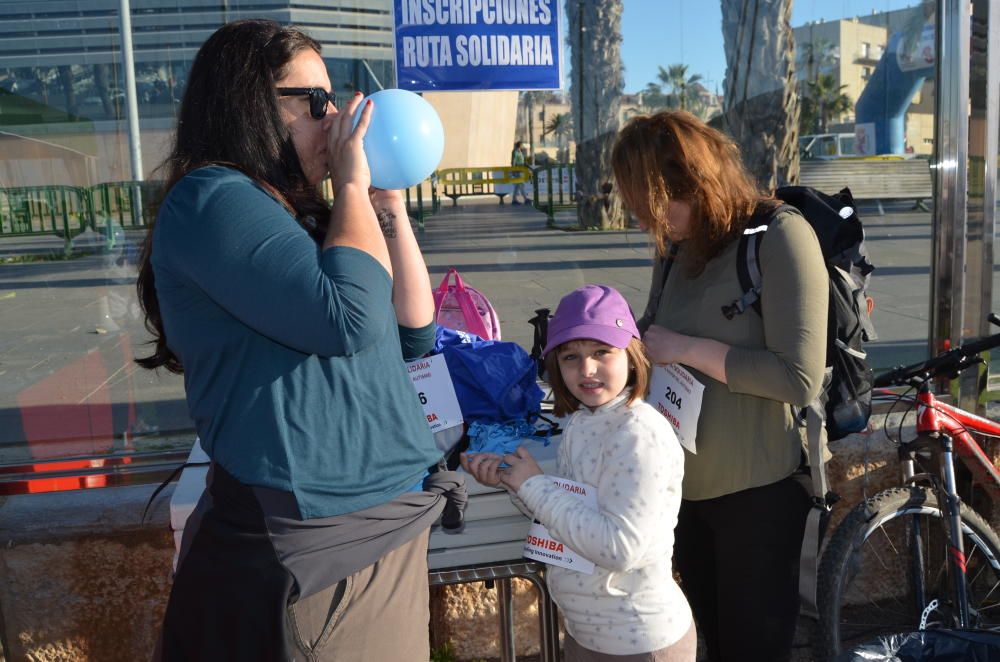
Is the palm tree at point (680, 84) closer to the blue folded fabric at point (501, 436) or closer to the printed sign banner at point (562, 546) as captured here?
the blue folded fabric at point (501, 436)

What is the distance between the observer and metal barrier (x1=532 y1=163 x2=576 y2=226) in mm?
3467

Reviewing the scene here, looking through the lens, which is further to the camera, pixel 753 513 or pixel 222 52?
→ pixel 753 513

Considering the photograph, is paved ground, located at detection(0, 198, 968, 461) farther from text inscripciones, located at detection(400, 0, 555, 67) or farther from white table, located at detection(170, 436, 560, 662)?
white table, located at detection(170, 436, 560, 662)

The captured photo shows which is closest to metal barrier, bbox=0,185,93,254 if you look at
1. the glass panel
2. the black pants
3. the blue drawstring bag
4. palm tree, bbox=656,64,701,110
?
the glass panel

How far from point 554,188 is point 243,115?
2099 mm

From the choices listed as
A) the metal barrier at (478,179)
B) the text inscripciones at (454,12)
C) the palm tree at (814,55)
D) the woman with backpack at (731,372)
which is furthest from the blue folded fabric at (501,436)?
the palm tree at (814,55)

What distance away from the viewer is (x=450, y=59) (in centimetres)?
320

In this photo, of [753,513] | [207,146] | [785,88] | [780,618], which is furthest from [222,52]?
[785,88]

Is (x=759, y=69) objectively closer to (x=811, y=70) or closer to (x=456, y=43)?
(x=811, y=70)

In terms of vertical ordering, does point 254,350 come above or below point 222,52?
below

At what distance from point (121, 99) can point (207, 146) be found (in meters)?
1.93

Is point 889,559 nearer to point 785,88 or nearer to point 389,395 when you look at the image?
point 785,88

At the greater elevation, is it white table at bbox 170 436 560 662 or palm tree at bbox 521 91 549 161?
palm tree at bbox 521 91 549 161

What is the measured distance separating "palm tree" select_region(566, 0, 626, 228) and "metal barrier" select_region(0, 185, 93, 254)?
1825 millimetres
